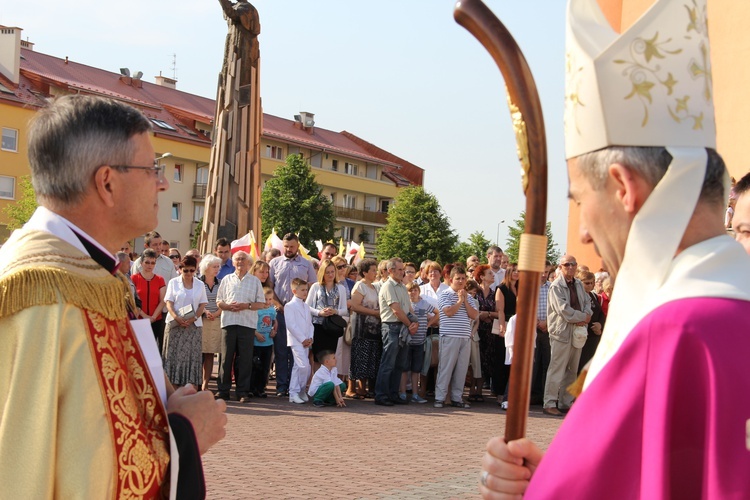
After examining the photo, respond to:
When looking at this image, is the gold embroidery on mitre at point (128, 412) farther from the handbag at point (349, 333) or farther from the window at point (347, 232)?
the window at point (347, 232)

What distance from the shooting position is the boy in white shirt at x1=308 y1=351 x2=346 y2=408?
13250 mm

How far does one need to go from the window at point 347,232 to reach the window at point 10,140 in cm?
3447

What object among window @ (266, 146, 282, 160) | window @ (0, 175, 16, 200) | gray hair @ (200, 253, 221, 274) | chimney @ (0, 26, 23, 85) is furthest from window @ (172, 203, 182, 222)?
gray hair @ (200, 253, 221, 274)

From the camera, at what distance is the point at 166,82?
69.1 meters

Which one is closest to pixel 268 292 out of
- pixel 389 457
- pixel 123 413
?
pixel 389 457

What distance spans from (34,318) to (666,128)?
166cm

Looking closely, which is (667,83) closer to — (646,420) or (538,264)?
(538,264)

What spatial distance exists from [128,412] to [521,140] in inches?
51.5

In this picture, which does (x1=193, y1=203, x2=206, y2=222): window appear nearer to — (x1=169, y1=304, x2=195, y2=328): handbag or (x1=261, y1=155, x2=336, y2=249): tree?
(x1=261, y1=155, x2=336, y2=249): tree

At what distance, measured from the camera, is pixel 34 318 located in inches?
104

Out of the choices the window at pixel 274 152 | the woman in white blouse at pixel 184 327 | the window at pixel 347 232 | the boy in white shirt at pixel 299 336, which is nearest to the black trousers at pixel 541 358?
the boy in white shirt at pixel 299 336

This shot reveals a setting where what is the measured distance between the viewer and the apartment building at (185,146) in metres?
51.4

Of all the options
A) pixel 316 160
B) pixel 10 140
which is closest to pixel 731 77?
pixel 10 140

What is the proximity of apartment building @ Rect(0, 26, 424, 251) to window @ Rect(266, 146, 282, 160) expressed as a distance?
7 cm
